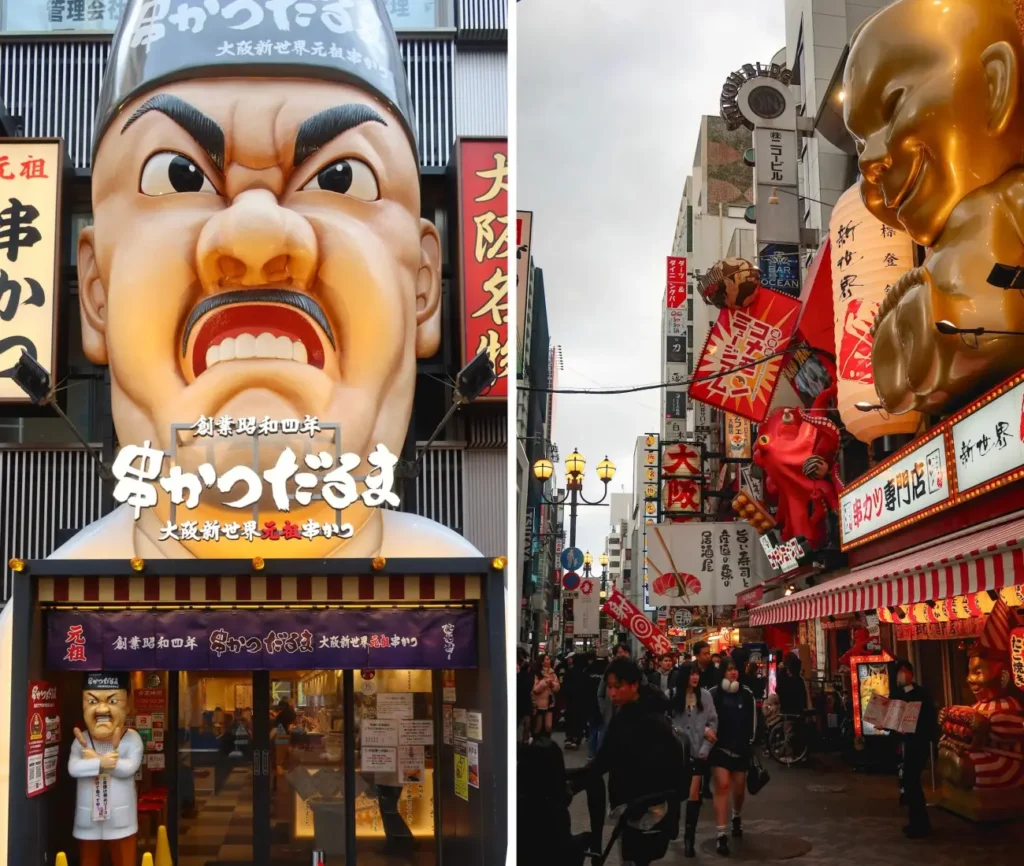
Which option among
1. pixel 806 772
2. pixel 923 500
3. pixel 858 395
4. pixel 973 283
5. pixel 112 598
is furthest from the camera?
pixel 806 772

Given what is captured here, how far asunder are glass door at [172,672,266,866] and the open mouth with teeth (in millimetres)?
3050

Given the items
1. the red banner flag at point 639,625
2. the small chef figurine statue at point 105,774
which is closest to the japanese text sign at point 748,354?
the red banner flag at point 639,625

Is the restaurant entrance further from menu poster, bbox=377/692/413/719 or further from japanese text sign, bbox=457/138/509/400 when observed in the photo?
japanese text sign, bbox=457/138/509/400

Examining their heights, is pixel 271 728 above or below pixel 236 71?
below

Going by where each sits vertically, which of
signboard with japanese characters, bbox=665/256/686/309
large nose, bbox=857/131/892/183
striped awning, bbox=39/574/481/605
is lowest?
striped awning, bbox=39/574/481/605

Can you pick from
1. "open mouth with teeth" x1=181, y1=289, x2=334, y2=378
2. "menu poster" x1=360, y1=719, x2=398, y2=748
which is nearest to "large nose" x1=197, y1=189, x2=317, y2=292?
"open mouth with teeth" x1=181, y1=289, x2=334, y2=378

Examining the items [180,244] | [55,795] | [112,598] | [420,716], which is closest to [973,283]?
[420,716]

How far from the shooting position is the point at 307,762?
33.6ft

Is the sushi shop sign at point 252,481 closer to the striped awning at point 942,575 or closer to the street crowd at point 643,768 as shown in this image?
the street crowd at point 643,768

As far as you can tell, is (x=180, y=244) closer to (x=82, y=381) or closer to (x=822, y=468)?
(x=82, y=381)

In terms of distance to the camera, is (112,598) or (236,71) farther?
(236,71)

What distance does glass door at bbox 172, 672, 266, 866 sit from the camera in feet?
32.9

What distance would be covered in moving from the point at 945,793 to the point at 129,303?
1065cm

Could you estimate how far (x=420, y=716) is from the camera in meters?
10.4
